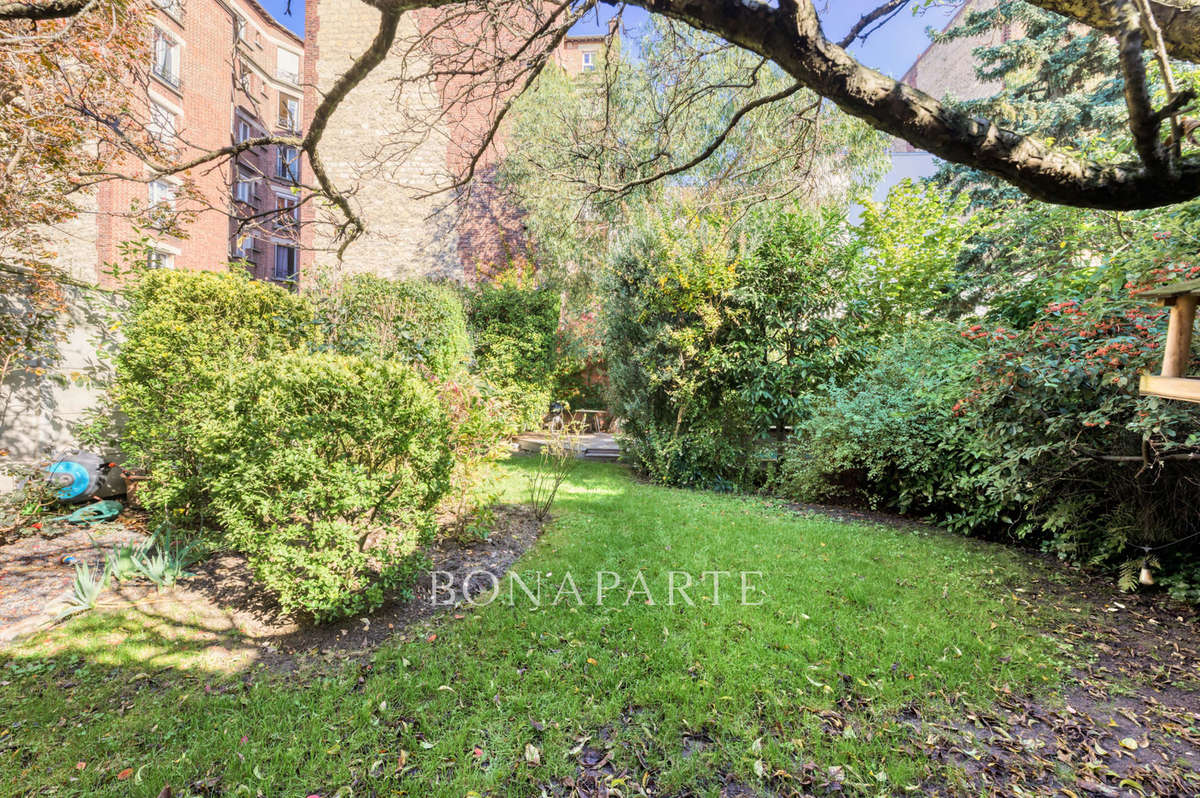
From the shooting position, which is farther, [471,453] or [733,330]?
[733,330]

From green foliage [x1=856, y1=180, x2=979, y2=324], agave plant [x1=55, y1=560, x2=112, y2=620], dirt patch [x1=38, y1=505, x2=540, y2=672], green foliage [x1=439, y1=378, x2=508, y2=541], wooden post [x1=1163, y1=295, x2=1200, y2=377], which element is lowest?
dirt patch [x1=38, y1=505, x2=540, y2=672]

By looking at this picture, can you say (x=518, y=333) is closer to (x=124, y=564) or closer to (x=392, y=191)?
(x=392, y=191)

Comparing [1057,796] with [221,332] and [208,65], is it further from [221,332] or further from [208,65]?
[208,65]

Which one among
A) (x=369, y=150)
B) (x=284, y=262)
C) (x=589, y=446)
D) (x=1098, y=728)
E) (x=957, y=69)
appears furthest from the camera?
(x=284, y=262)

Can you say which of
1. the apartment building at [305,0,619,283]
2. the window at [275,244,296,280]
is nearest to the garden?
the apartment building at [305,0,619,283]

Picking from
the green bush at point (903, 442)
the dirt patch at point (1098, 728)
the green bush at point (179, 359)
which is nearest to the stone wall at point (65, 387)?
the green bush at point (179, 359)

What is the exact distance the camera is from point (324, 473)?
2850 millimetres

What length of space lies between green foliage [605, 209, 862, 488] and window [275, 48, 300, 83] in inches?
785

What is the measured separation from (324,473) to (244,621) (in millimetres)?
1139

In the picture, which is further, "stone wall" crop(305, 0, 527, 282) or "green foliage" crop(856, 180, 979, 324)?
"stone wall" crop(305, 0, 527, 282)

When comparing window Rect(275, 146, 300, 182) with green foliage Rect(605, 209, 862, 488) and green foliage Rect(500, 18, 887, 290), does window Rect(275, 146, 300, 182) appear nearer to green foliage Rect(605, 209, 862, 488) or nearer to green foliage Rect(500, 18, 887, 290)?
green foliage Rect(500, 18, 887, 290)

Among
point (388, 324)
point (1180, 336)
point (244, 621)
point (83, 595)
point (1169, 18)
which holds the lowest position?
point (244, 621)

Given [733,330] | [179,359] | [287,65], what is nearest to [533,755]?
[179,359]

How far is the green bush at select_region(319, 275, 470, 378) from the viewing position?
5.30m
